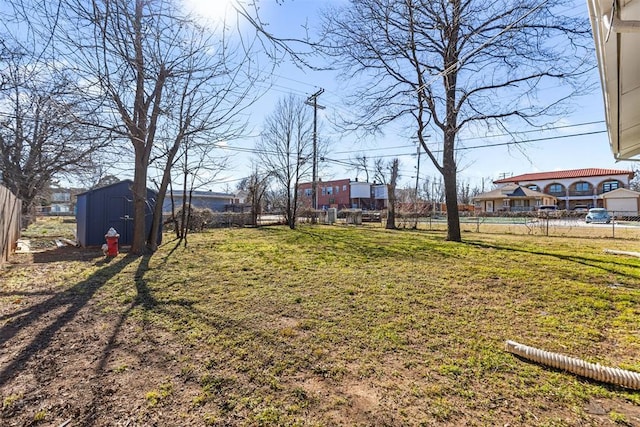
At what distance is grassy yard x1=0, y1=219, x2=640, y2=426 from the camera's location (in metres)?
1.74

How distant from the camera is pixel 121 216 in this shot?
353 inches

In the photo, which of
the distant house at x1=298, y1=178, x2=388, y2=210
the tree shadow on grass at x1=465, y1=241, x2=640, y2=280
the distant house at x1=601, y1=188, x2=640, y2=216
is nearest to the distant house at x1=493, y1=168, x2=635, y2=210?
the distant house at x1=601, y1=188, x2=640, y2=216

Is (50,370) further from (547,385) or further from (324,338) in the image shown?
(547,385)

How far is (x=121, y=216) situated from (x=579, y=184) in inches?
1989

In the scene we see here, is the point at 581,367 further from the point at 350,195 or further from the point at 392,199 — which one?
the point at 350,195

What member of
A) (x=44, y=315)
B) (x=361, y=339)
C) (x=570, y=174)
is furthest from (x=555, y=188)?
(x=44, y=315)

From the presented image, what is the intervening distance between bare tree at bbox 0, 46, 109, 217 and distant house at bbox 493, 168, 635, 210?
158 ft

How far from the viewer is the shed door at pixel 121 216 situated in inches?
345

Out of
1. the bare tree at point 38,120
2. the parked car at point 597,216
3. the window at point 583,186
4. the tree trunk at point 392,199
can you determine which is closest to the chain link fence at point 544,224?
the parked car at point 597,216

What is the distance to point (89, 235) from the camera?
333 inches

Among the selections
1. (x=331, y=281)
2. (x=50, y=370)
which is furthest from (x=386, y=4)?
(x=50, y=370)

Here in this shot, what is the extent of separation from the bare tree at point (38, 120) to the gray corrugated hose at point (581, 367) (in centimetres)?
421

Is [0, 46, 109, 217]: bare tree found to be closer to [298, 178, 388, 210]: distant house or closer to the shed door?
the shed door

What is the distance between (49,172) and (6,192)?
4655 millimetres
